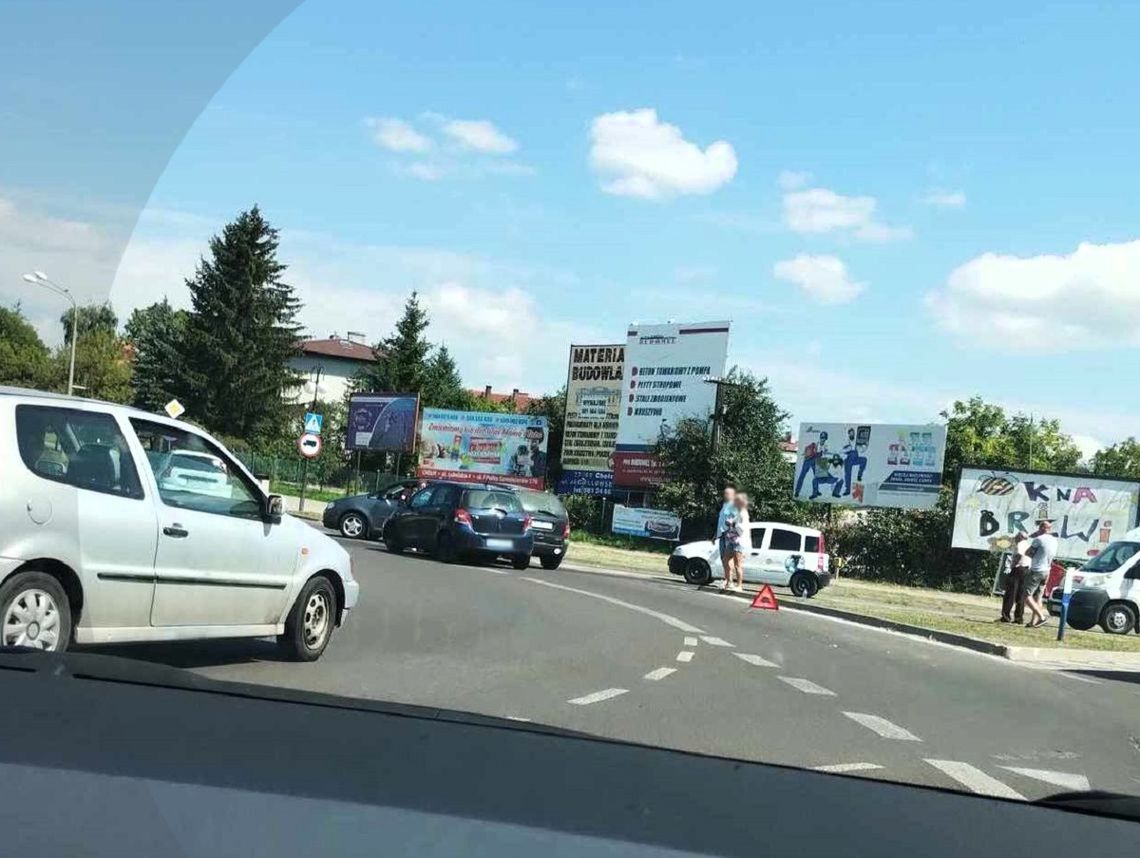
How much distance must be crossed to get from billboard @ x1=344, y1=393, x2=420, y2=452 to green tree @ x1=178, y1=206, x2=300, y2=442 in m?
6.37

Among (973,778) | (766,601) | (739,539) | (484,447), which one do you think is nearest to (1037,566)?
(766,601)

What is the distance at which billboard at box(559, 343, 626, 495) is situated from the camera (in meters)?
46.1

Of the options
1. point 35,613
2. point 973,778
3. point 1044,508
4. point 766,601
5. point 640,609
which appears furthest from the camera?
point 1044,508

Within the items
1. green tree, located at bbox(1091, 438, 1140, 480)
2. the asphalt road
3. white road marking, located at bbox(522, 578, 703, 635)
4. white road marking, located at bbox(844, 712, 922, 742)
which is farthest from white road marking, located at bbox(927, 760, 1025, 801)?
green tree, located at bbox(1091, 438, 1140, 480)

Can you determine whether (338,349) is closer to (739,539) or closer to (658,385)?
(658,385)

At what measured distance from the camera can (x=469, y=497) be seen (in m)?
23.0

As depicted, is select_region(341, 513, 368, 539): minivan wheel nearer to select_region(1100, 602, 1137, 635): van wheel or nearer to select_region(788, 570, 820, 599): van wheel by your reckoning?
select_region(788, 570, 820, 599): van wheel

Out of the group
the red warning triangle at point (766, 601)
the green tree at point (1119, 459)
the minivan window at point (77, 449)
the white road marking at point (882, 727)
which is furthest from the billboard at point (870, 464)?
the green tree at point (1119, 459)

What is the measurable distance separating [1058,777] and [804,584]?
18359 mm

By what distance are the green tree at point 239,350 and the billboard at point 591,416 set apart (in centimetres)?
1280

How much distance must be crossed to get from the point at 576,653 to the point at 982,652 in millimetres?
6965

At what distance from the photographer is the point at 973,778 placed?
655 cm

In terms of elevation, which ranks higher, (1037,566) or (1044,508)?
(1044,508)

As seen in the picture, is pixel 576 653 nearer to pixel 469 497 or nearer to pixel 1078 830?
pixel 1078 830
